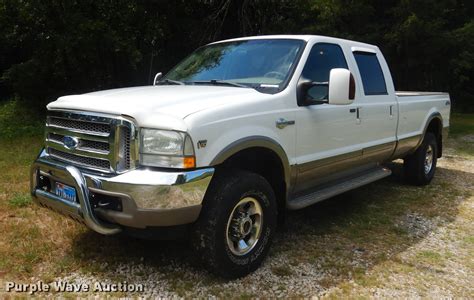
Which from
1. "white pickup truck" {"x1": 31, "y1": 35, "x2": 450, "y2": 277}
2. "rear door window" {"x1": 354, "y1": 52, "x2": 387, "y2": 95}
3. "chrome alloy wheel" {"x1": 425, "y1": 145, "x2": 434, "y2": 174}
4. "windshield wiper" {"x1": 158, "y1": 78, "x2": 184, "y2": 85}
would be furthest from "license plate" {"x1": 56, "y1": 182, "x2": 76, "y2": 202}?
"chrome alloy wheel" {"x1": 425, "y1": 145, "x2": 434, "y2": 174}

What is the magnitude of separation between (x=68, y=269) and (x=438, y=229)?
12.4 feet

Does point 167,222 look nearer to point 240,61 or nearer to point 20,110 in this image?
point 240,61

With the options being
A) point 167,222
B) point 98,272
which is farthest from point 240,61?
point 98,272

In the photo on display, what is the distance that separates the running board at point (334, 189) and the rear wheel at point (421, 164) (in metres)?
1.28

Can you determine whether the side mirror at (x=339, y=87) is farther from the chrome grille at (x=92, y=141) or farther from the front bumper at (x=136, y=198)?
the chrome grille at (x=92, y=141)

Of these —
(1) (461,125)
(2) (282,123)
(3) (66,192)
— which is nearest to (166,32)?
(2) (282,123)

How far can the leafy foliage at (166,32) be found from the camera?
10.9m

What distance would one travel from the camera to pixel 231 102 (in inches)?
134

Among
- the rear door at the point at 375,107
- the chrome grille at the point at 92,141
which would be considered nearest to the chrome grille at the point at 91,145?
the chrome grille at the point at 92,141

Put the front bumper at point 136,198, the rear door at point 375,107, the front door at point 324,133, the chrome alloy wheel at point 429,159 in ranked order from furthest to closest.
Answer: the chrome alloy wheel at point 429,159 → the rear door at point 375,107 → the front door at point 324,133 → the front bumper at point 136,198

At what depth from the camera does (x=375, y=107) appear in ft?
16.6

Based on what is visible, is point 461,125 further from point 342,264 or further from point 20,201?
point 20,201

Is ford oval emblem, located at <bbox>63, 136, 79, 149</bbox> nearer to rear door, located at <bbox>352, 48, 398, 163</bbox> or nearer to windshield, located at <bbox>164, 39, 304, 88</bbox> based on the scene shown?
windshield, located at <bbox>164, 39, 304, 88</bbox>

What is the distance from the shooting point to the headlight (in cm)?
303
